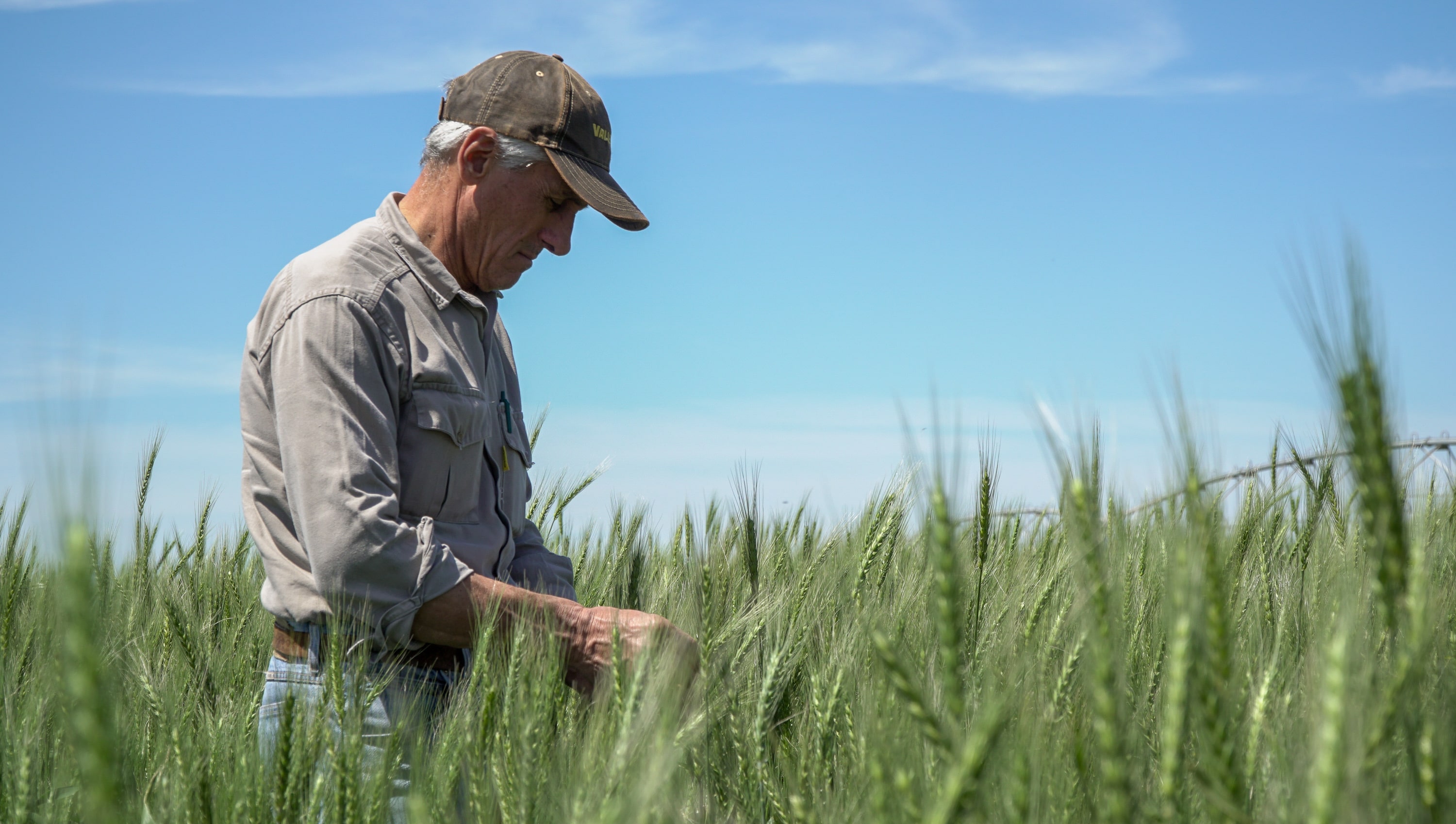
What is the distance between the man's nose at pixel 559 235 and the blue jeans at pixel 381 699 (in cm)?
100

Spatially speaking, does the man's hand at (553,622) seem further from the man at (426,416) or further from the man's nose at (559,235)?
the man's nose at (559,235)

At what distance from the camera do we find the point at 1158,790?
1.53 m

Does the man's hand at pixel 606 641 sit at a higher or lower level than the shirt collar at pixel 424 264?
lower

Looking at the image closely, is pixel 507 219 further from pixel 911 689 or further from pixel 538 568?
pixel 911 689

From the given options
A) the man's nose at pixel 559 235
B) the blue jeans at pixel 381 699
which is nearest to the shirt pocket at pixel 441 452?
the blue jeans at pixel 381 699

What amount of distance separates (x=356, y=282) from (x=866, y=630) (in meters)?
1.23

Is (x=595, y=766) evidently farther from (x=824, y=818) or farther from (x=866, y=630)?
(x=866, y=630)

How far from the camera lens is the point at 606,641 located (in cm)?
196

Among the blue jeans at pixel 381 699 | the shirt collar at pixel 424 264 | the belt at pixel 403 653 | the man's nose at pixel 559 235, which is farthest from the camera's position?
the man's nose at pixel 559 235

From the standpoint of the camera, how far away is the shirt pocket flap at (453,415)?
81.2 inches

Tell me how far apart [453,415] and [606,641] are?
0.59 metres

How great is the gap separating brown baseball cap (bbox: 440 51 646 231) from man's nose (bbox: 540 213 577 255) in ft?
0.39

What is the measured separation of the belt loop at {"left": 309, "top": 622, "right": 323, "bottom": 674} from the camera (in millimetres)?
1926

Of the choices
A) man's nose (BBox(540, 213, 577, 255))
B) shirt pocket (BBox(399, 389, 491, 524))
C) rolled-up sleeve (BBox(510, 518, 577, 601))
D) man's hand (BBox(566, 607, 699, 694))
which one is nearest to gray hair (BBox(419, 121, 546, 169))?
man's nose (BBox(540, 213, 577, 255))
